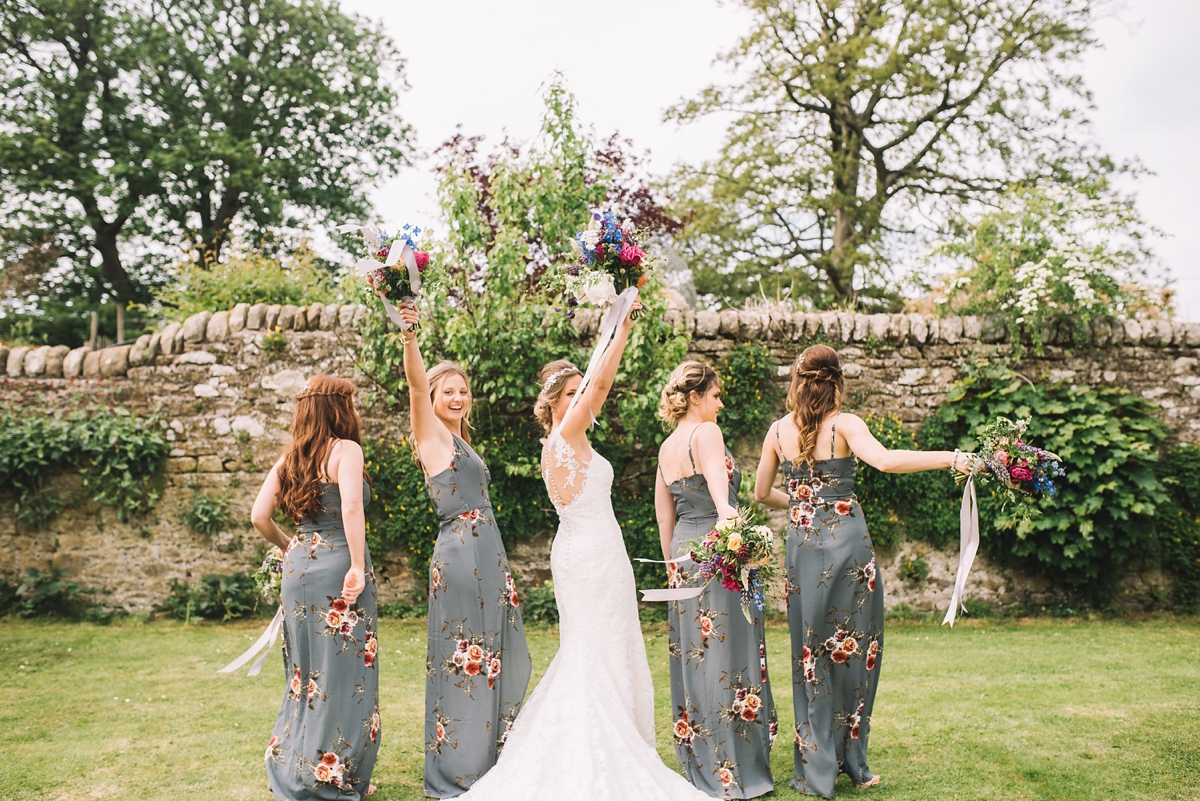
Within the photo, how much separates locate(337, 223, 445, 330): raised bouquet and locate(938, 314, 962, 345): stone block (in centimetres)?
668

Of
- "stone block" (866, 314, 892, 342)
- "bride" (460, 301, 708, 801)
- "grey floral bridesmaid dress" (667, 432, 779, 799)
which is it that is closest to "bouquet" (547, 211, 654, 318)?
"bride" (460, 301, 708, 801)

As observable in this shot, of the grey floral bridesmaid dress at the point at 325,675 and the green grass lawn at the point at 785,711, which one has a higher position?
the grey floral bridesmaid dress at the point at 325,675

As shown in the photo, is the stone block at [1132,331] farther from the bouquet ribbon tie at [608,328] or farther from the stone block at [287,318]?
the stone block at [287,318]

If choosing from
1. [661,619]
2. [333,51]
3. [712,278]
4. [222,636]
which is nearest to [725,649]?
[661,619]

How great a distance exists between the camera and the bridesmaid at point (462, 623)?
161 inches

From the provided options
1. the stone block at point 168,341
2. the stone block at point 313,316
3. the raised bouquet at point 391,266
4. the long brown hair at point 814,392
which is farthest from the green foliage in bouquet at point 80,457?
the long brown hair at point 814,392

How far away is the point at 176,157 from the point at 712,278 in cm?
1161

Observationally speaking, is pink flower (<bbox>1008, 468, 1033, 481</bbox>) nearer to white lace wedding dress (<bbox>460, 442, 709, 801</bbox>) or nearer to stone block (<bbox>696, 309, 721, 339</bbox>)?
white lace wedding dress (<bbox>460, 442, 709, 801</bbox>)

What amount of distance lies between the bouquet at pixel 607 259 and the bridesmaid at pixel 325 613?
1.32 m

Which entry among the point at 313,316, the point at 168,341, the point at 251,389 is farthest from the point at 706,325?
the point at 168,341

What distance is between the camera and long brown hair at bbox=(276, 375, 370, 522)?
413 cm

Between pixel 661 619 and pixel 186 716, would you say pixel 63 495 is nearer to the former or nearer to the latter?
pixel 186 716

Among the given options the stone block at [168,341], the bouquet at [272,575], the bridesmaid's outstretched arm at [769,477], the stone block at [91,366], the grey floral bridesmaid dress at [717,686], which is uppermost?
the stone block at [168,341]

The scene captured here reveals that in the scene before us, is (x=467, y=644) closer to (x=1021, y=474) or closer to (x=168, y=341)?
(x=1021, y=474)
